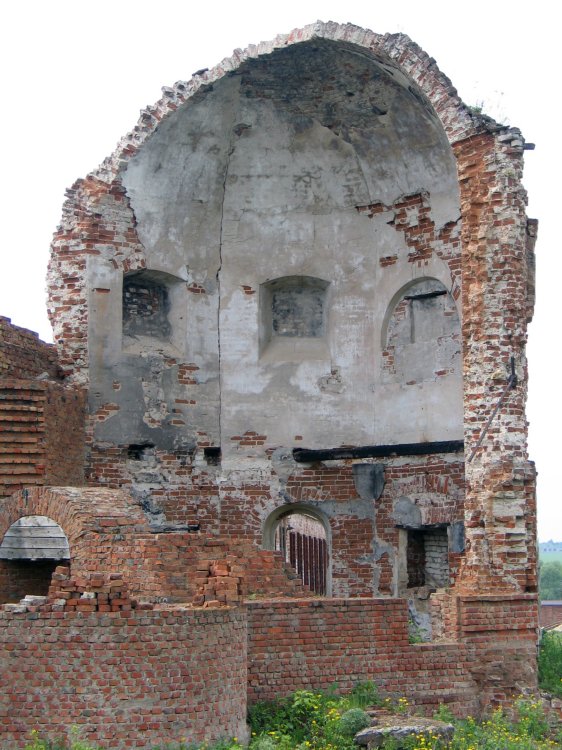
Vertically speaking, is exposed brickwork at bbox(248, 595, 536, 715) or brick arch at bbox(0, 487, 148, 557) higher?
brick arch at bbox(0, 487, 148, 557)

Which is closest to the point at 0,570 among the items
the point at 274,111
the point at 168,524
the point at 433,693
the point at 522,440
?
the point at 168,524

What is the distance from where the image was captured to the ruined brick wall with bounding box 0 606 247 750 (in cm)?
1169

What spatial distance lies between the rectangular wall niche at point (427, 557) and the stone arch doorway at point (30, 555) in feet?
17.6

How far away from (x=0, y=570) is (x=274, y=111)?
7.66 m

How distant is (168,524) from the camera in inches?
745

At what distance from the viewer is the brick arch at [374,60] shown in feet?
53.8

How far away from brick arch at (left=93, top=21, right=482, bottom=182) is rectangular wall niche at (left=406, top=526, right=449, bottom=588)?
5.63 metres

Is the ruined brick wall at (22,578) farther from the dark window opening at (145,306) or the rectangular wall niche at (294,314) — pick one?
the rectangular wall niche at (294,314)

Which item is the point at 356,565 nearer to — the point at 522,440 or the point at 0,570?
the point at 522,440

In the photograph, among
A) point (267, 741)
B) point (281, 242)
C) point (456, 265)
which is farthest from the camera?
point (281, 242)

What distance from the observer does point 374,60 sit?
17609 mm

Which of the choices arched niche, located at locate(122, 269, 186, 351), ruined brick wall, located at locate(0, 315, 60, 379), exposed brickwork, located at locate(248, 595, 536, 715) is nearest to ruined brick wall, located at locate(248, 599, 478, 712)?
exposed brickwork, located at locate(248, 595, 536, 715)

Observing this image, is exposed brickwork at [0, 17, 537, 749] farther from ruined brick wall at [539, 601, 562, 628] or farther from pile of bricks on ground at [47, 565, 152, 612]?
ruined brick wall at [539, 601, 562, 628]

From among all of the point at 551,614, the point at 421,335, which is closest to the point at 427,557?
the point at 421,335
